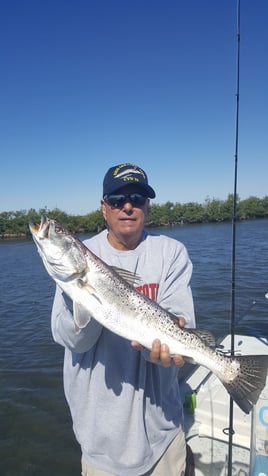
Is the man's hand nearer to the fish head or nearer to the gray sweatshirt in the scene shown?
the gray sweatshirt

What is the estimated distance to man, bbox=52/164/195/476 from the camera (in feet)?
8.77

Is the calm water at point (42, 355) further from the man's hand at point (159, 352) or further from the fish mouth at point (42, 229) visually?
the fish mouth at point (42, 229)

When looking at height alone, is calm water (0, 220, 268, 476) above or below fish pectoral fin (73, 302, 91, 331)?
below

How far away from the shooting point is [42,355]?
10492 mm

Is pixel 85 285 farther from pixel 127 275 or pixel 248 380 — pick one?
pixel 248 380

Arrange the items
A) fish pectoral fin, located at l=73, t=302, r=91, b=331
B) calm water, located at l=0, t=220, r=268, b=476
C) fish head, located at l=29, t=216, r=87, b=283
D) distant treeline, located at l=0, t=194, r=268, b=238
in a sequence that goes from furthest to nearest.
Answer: distant treeline, located at l=0, t=194, r=268, b=238
calm water, located at l=0, t=220, r=268, b=476
fish head, located at l=29, t=216, r=87, b=283
fish pectoral fin, located at l=73, t=302, r=91, b=331

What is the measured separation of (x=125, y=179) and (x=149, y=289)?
1053 millimetres

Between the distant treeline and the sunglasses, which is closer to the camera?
the sunglasses

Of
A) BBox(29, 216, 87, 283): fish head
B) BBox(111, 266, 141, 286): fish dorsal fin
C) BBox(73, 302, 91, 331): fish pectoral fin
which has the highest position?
BBox(29, 216, 87, 283): fish head

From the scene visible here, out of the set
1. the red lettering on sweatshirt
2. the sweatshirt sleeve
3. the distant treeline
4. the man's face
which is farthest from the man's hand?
the distant treeline

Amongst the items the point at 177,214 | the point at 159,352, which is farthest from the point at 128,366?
the point at 177,214

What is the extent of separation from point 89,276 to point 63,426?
232 inches

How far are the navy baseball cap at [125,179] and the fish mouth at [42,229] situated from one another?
0.61m

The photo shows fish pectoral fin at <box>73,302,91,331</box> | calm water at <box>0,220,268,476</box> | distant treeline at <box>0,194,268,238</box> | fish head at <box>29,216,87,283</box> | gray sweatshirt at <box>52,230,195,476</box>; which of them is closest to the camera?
fish pectoral fin at <box>73,302,91,331</box>
